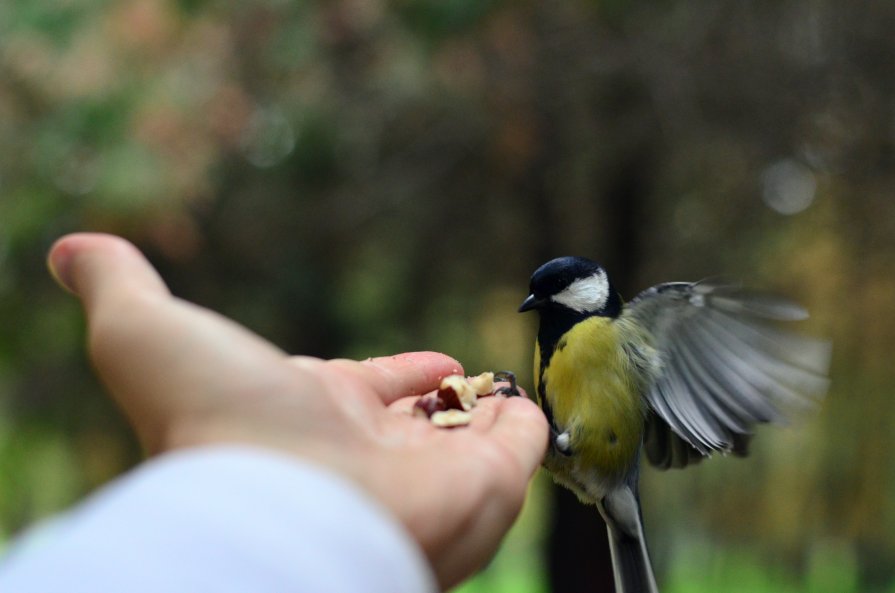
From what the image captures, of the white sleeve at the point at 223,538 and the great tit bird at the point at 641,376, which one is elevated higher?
the white sleeve at the point at 223,538

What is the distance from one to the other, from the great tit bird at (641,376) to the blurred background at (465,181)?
0.18 m

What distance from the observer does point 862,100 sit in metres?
3.68

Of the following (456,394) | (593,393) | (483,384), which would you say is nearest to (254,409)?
(456,394)

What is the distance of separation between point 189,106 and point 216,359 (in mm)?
2482

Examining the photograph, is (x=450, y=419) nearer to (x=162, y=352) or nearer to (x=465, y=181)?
(x=162, y=352)

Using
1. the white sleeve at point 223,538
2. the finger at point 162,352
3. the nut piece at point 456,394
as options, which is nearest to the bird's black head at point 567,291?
the nut piece at point 456,394

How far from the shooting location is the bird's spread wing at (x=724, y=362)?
176 centimetres

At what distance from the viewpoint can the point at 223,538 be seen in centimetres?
70

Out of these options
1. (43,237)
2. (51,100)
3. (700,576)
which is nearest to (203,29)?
(51,100)

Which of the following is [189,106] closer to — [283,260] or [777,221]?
[283,260]

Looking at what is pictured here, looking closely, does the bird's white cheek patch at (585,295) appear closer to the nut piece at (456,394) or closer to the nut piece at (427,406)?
the nut piece at (456,394)

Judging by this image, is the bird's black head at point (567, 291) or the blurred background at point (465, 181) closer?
the bird's black head at point (567, 291)

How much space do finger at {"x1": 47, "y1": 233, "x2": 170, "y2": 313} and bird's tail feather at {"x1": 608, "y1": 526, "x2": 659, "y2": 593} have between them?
4.33 ft

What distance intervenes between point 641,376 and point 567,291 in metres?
0.24
